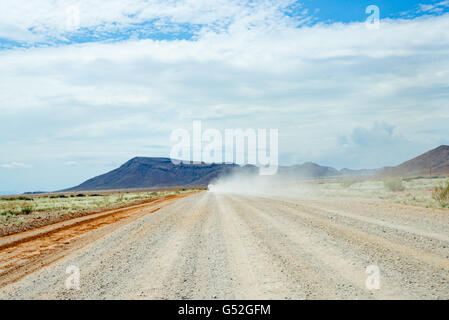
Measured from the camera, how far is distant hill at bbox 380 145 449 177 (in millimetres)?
137500

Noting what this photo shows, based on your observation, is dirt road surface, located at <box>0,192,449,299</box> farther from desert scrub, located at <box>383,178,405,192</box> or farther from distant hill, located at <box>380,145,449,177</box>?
distant hill, located at <box>380,145,449,177</box>

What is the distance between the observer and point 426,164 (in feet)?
479

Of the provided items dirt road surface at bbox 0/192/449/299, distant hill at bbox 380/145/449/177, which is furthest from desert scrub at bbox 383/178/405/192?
distant hill at bbox 380/145/449/177

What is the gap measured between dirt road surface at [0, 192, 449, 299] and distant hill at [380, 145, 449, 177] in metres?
137

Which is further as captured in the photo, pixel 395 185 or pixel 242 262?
pixel 395 185

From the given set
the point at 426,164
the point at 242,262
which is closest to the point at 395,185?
the point at 242,262

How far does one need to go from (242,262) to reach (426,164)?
157 metres

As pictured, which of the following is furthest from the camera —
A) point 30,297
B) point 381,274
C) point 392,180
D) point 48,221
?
point 392,180

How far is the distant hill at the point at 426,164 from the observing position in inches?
5413

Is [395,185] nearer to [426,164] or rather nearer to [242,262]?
[242,262]

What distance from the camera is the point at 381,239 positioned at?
1048 cm
